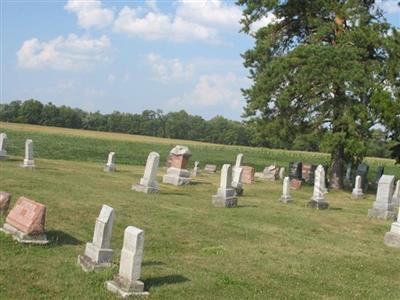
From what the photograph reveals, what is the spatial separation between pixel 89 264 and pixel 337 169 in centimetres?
2305

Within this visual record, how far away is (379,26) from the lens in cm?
2822

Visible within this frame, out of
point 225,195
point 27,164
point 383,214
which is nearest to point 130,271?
point 225,195

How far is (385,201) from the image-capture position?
18641 mm

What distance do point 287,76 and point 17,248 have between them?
20.5 m

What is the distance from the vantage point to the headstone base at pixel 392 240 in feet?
45.3

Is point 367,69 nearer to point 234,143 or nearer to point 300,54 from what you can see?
point 300,54

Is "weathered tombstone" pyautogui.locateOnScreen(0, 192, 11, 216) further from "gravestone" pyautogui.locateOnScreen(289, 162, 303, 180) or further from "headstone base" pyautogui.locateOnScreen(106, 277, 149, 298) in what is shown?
"gravestone" pyautogui.locateOnScreen(289, 162, 303, 180)

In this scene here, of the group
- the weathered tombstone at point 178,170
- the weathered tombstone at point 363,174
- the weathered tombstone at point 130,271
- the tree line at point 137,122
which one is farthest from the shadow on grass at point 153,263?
the tree line at point 137,122

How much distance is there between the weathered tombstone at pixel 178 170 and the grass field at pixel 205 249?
4.31 metres

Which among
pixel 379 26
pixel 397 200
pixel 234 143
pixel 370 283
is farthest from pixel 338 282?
pixel 234 143

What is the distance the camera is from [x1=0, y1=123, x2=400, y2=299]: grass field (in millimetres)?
8516

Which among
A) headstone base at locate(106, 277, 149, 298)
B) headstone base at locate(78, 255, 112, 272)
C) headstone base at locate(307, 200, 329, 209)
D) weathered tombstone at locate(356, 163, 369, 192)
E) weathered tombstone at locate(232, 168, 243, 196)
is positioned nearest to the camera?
headstone base at locate(106, 277, 149, 298)

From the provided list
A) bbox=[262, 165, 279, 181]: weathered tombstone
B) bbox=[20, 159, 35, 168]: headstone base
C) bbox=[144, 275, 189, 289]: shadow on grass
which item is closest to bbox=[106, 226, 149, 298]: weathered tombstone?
bbox=[144, 275, 189, 289]: shadow on grass

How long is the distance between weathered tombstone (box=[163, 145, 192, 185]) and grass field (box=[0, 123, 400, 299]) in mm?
4306
